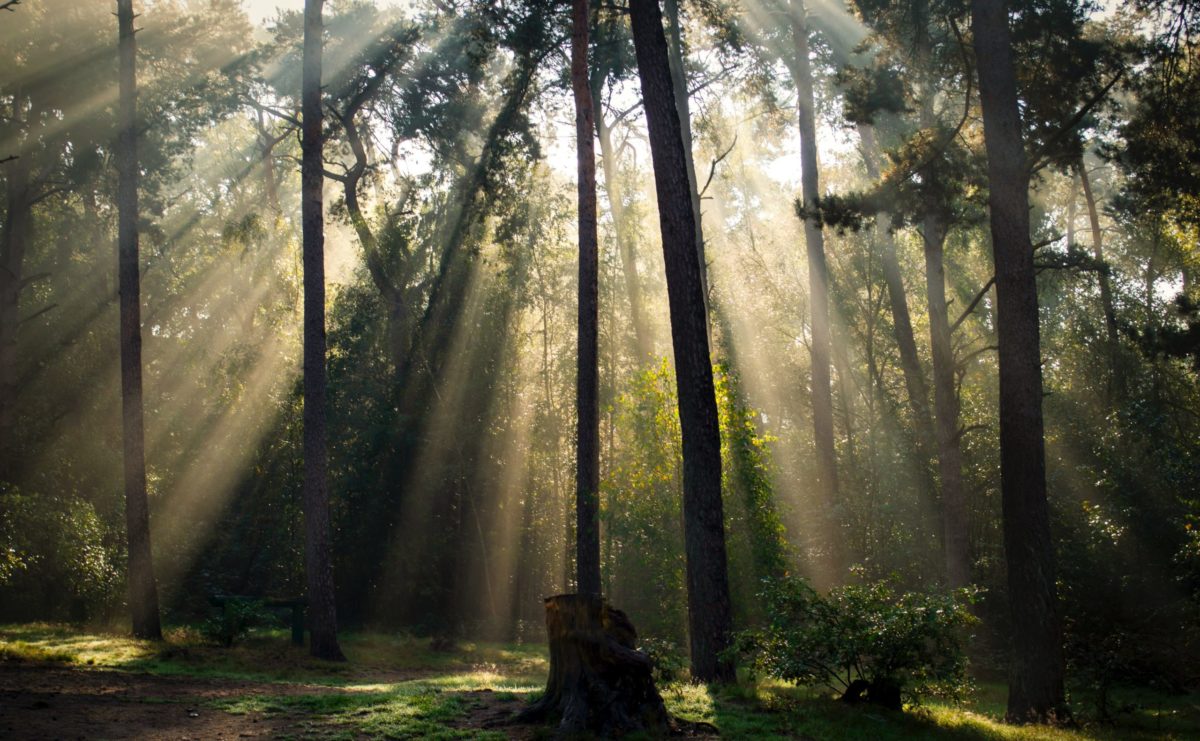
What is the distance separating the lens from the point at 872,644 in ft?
28.4

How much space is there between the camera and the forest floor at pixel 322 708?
24.8ft

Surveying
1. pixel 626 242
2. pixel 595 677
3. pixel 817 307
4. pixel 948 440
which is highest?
pixel 626 242

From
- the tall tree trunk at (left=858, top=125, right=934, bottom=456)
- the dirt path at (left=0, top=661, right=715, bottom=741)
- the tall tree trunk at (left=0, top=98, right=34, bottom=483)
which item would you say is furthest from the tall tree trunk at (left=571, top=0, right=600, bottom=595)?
the tall tree trunk at (left=0, top=98, right=34, bottom=483)

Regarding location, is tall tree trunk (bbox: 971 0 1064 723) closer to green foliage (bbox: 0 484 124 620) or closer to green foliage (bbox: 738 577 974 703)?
green foliage (bbox: 738 577 974 703)

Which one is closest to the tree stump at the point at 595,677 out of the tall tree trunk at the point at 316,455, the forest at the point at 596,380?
the forest at the point at 596,380

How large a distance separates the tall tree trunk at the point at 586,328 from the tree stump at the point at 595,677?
6.22 metres

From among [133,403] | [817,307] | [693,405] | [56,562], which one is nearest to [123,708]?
[693,405]

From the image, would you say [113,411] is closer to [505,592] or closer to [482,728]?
[505,592]

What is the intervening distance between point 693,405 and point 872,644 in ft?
10.9

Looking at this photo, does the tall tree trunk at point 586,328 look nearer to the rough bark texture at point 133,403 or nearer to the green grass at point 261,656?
the green grass at point 261,656

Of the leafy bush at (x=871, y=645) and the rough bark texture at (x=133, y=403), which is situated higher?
the rough bark texture at (x=133, y=403)

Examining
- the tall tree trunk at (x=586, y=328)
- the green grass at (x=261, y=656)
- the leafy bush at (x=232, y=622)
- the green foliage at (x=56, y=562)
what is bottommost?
the green grass at (x=261, y=656)

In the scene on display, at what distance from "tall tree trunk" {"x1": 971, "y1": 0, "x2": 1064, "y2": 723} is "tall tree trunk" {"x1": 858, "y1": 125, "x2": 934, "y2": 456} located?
10971 millimetres

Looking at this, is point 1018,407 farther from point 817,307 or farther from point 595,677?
point 817,307
